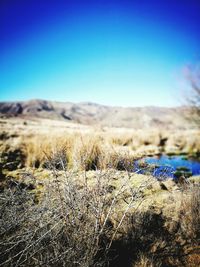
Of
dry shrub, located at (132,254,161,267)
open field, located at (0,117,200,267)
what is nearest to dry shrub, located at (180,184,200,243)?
open field, located at (0,117,200,267)

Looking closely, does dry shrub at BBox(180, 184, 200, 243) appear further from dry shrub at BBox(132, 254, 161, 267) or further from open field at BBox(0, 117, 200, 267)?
dry shrub at BBox(132, 254, 161, 267)

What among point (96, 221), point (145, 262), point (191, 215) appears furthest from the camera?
point (191, 215)

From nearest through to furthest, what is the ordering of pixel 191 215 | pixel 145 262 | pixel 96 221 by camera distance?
pixel 96 221, pixel 145 262, pixel 191 215

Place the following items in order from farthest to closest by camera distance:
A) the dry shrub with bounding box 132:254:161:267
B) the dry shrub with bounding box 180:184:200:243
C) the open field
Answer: the dry shrub with bounding box 180:184:200:243 → the dry shrub with bounding box 132:254:161:267 → the open field

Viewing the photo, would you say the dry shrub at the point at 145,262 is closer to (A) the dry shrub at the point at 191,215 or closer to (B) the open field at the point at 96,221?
(B) the open field at the point at 96,221

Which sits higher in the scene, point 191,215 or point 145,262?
point 191,215

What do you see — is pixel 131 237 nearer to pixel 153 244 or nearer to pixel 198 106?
pixel 153 244

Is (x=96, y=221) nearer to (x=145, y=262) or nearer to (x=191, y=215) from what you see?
(x=145, y=262)

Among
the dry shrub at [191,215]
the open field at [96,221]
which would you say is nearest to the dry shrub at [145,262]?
the open field at [96,221]

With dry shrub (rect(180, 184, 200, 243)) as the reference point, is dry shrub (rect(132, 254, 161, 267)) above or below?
below

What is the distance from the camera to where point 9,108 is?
146500mm

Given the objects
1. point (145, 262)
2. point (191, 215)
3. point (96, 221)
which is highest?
point (96, 221)

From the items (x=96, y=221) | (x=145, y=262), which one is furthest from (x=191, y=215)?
(x=96, y=221)

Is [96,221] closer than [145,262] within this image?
Yes
